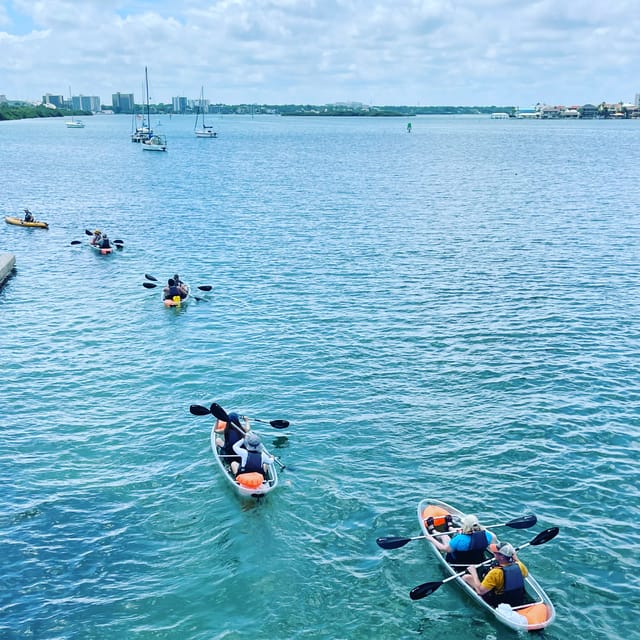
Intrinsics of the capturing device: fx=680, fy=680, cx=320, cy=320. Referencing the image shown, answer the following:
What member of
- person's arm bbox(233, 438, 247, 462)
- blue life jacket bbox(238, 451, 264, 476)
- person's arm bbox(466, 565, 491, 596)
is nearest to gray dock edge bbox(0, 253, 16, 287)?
person's arm bbox(233, 438, 247, 462)

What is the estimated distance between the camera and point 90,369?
36.8 m

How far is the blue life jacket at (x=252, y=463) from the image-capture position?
25703mm

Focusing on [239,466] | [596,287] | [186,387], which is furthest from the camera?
[596,287]

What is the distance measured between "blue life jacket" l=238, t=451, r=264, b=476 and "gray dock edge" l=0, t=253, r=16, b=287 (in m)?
35.4

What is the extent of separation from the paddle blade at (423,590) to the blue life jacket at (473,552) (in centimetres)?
157

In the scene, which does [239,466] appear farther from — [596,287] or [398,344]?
[596,287]

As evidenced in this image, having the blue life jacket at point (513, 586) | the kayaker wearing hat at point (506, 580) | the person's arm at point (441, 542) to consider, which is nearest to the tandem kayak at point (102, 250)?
the person's arm at point (441, 542)

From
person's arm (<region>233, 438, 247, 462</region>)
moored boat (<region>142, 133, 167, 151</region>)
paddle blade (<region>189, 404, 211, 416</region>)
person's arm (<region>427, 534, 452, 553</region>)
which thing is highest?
moored boat (<region>142, 133, 167, 151</region>)

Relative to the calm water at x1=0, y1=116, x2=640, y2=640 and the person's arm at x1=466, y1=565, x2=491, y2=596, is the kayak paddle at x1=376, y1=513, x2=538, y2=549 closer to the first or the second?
the calm water at x1=0, y1=116, x2=640, y2=640

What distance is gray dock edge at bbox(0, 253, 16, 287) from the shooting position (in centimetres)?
5341

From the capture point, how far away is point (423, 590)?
2008 centimetres

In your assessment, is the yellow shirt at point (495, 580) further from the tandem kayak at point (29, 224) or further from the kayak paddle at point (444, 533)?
the tandem kayak at point (29, 224)

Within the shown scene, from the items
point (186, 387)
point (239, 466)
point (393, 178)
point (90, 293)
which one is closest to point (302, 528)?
point (239, 466)

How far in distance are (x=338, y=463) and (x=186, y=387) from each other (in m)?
10.5
